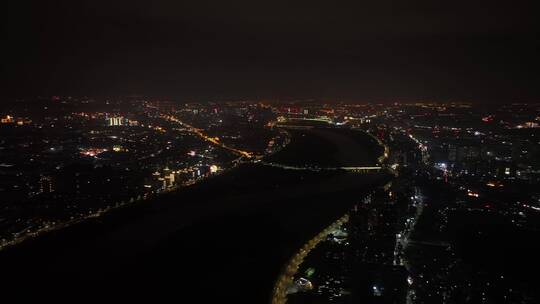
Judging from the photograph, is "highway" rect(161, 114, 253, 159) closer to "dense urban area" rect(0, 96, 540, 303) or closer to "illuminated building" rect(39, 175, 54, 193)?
"dense urban area" rect(0, 96, 540, 303)

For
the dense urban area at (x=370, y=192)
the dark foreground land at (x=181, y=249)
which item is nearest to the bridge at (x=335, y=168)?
the dense urban area at (x=370, y=192)

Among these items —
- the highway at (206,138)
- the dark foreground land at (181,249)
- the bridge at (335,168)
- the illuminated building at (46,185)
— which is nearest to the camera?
the dark foreground land at (181,249)

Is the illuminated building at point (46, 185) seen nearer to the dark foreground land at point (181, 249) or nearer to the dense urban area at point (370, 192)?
the dense urban area at point (370, 192)

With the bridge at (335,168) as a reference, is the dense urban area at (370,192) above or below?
above

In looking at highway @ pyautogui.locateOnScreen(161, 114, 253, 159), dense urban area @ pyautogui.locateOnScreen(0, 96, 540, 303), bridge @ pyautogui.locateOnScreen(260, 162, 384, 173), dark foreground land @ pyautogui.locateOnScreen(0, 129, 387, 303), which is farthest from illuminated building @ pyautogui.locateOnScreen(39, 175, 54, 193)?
highway @ pyautogui.locateOnScreen(161, 114, 253, 159)

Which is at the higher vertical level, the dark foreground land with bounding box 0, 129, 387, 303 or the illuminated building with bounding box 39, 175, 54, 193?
the illuminated building with bounding box 39, 175, 54, 193
